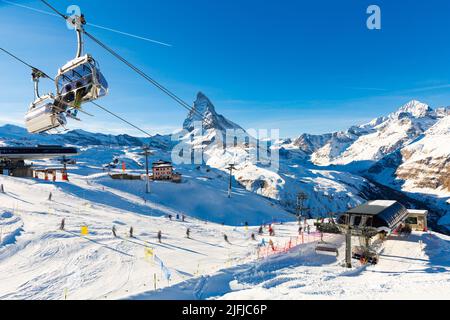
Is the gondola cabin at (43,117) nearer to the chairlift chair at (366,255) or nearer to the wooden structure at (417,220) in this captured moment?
the chairlift chair at (366,255)

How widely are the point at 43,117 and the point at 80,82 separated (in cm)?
206

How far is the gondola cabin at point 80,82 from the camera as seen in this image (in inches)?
376

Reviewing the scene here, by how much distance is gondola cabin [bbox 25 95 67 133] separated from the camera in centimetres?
1037

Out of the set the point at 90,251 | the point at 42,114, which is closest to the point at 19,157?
the point at 90,251

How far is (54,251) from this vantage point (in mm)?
17531

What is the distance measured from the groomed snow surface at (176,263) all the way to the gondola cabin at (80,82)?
7699 mm

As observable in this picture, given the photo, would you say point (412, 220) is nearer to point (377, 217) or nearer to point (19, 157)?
point (377, 217)

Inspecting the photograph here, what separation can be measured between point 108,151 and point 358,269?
164614mm

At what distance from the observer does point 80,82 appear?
977 cm

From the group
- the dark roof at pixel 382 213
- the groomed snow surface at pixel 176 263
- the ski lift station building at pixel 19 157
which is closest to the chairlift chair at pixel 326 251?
the groomed snow surface at pixel 176 263

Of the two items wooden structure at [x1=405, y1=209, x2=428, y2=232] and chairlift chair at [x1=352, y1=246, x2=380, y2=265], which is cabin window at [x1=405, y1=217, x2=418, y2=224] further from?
chairlift chair at [x1=352, y1=246, x2=380, y2=265]
